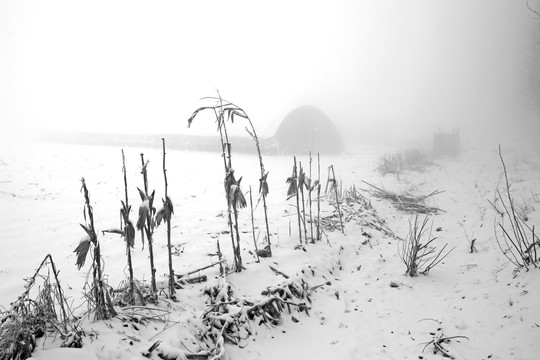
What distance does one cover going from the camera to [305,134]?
887 inches

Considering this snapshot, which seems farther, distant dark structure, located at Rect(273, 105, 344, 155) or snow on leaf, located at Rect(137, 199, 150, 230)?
distant dark structure, located at Rect(273, 105, 344, 155)

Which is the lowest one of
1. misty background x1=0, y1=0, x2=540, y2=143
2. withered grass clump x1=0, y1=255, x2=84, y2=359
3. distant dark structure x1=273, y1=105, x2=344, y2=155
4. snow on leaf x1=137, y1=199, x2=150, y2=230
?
withered grass clump x1=0, y1=255, x2=84, y2=359

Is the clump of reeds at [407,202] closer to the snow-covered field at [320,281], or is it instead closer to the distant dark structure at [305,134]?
the snow-covered field at [320,281]

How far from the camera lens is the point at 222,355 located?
2975 mm

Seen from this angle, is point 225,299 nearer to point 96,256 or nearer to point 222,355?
point 222,355

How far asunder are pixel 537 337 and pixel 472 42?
127 m

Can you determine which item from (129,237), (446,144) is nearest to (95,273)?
(129,237)

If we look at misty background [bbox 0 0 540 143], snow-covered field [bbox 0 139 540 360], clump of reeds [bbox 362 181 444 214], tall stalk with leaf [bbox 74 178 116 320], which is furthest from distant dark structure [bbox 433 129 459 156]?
tall stalk with leaf [bbox 74 178 116 320]

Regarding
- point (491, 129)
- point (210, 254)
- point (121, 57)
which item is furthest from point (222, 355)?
point (121, 57)

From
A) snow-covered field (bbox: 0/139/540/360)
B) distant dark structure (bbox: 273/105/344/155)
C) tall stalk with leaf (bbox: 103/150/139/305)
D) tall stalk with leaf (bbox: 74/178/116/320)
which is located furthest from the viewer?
distant dark structure (bbox: 273/105/344/155)

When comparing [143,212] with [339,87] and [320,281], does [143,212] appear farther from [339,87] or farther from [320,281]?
[339,87]

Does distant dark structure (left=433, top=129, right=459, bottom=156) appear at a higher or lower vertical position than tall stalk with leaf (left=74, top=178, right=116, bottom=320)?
higher

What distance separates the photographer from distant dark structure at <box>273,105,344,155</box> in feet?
72.3

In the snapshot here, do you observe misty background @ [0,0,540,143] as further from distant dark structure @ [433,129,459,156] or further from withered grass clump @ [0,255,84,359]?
withered grass clump @ [0,255,84,359]
